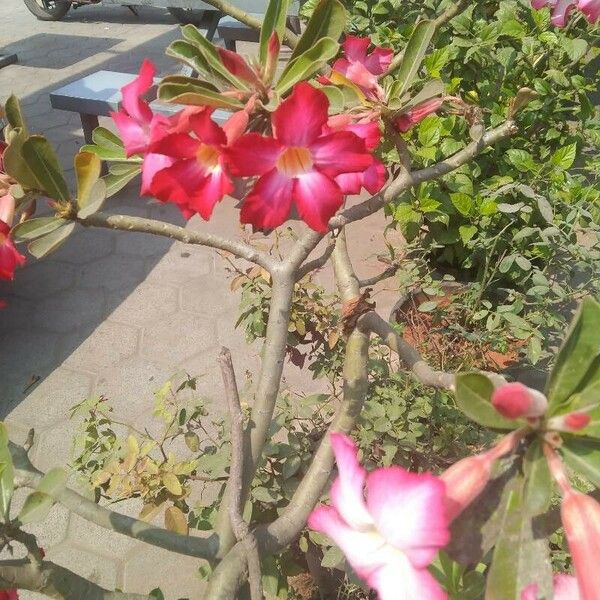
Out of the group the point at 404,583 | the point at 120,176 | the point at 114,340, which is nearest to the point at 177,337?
the point at 114,340

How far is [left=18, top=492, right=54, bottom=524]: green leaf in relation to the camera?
1.90 feet

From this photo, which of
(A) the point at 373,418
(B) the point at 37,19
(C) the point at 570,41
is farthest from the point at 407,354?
(B) the point at 37,19

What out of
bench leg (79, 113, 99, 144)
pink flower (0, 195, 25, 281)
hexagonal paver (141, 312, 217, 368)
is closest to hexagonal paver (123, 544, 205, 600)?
hexagonal paver (141, 312, 217, 368)

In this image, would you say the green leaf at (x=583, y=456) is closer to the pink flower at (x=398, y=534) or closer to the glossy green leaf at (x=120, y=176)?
the pink flower at (x=398, y=534)

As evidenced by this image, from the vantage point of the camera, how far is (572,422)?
0.38 m

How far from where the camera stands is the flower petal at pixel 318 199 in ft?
1.63

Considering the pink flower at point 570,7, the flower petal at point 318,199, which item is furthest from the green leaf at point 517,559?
the pink flower at point 570,7

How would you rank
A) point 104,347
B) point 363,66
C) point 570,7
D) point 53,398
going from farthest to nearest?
point 104,347 → point 53,398 → point 570,7 → point 363,66

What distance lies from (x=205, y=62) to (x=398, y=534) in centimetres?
41

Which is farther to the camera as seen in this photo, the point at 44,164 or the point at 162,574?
the point at 162,574

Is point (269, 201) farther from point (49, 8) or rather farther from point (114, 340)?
point (49, 8)

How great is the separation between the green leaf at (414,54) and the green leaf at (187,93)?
0.72ft

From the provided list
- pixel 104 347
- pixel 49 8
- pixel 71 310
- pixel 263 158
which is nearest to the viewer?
pixel 263 158

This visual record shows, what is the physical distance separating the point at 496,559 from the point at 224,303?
216cm
